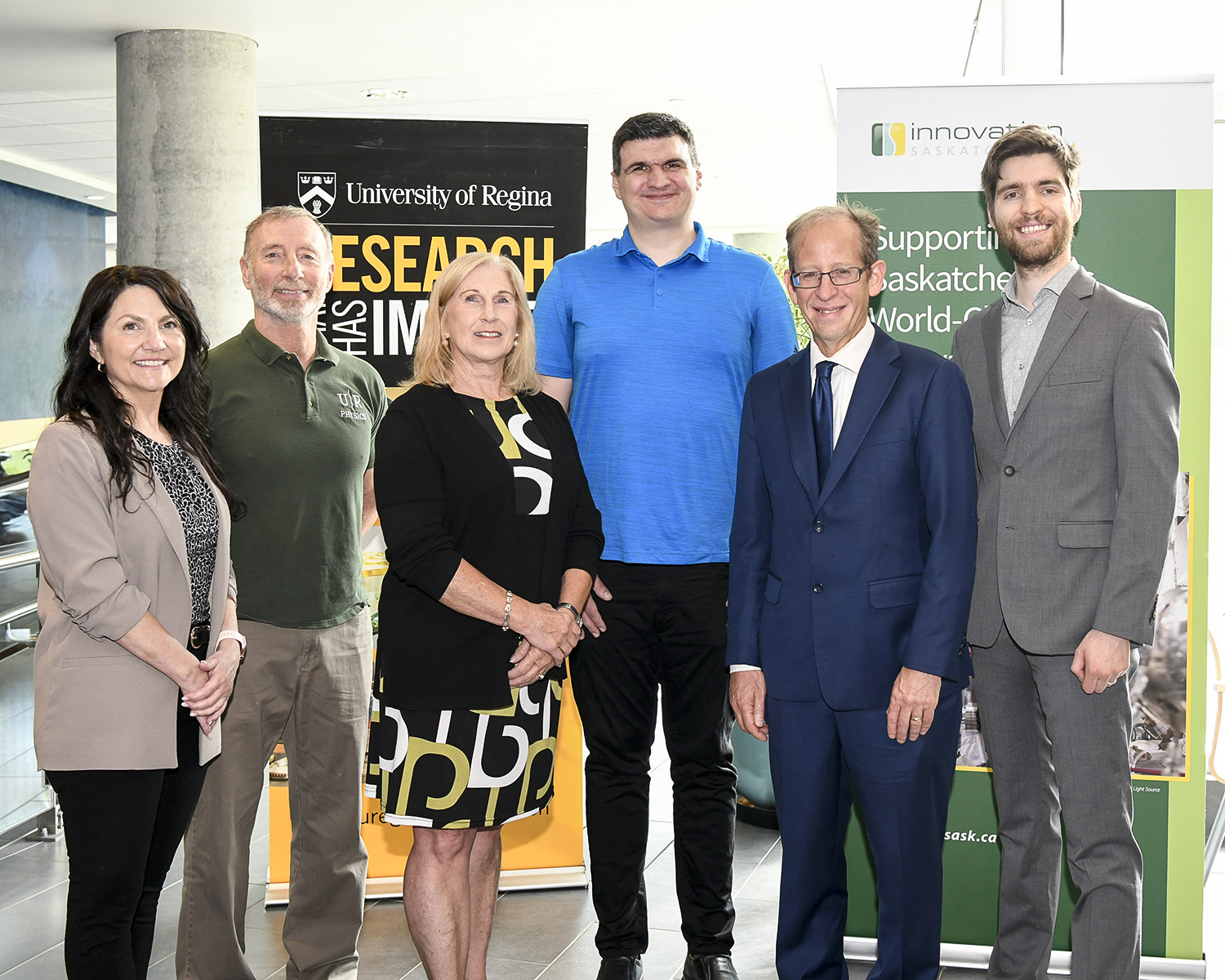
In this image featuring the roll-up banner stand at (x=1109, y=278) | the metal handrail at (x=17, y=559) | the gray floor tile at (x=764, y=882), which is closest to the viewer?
the roll-up banner stand at (x=1109, y=278)

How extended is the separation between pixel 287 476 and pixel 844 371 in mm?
1279

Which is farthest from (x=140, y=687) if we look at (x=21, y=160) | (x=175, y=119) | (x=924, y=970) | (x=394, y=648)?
(x=21, y=160)

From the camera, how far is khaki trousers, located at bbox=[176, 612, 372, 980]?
8.91 feet

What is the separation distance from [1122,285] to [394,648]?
2056 millimetres

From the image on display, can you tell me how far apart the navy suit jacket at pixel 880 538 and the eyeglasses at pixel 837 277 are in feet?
0.46

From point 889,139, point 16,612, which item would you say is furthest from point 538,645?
point 16,612

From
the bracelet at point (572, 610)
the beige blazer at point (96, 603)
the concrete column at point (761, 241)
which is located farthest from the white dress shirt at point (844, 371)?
the concrete column at point (761, 241)

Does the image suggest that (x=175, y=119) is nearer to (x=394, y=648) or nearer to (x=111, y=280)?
(x=111, y=280)

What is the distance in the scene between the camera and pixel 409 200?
11.8 feet

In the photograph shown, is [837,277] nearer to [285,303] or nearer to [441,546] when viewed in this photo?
[441,546]

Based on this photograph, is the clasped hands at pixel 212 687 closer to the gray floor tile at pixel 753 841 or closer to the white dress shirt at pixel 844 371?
the white dress shirt at pixel 844 371

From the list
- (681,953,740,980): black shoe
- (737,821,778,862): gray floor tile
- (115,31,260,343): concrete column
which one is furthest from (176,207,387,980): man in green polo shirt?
(115,31,260,343): concrete column

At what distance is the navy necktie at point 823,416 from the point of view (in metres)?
2.42

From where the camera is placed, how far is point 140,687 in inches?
86.7
